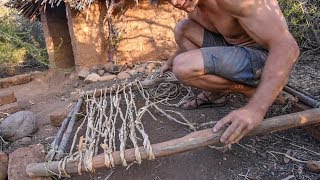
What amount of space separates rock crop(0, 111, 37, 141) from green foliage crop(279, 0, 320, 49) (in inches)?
110

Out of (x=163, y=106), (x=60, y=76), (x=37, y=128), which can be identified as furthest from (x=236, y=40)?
(x=60, y=76)

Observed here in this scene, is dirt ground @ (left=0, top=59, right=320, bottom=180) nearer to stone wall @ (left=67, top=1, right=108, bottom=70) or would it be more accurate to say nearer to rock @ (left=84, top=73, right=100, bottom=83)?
rock @ (left=84, top=73, right=100, bottom=83)

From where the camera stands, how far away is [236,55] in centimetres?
→ 199

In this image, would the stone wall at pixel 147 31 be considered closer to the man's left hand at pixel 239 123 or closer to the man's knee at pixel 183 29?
the man's knee at pixel 183 29

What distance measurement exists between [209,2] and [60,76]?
13.5 feet

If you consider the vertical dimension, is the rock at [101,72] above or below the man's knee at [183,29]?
below

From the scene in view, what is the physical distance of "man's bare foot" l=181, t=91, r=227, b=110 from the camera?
8.04 feet

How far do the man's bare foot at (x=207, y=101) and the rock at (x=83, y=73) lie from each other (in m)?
2.57

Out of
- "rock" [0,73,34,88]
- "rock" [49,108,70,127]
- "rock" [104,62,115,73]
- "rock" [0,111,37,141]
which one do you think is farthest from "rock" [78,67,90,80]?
"rock" [49,108,70,127]

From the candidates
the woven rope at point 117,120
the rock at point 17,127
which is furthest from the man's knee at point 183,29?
the rock at point 17,127

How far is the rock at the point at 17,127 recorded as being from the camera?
9.04 ft

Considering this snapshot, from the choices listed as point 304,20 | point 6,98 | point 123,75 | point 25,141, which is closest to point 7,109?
point 6,98

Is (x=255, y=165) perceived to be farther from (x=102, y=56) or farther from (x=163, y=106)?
(x=102, y=56)

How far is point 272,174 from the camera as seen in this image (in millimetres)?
1761
